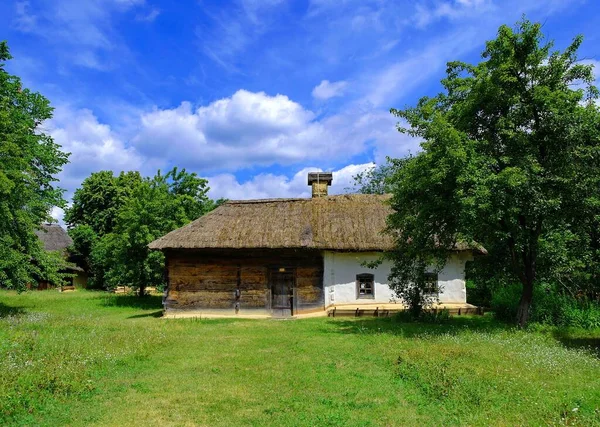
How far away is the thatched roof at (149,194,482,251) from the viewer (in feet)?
60.4

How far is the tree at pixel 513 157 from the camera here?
1091 centimetres

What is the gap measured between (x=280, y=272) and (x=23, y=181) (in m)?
10.2

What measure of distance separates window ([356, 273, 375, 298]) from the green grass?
6.39 metres

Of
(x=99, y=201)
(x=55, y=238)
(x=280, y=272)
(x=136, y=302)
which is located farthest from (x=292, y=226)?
(x=55, y=238)

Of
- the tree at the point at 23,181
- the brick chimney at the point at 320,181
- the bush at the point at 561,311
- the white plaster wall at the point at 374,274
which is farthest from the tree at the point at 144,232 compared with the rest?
the bush at the point at 561,311

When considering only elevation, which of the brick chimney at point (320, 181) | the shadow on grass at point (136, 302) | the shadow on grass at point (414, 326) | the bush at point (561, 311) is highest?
the brick chimney at point (320, 181)

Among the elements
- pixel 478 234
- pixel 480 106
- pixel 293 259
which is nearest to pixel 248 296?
pixel 293 259

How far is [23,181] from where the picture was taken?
52.4ft

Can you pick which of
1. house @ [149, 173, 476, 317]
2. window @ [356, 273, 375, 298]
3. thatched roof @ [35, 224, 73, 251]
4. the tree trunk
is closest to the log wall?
house @ [149, 173, 476, 317]

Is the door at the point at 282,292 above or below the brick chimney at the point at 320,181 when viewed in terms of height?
below

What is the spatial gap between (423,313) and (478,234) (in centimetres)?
390

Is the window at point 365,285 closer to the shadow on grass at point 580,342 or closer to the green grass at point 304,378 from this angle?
the green grass at point 304,378

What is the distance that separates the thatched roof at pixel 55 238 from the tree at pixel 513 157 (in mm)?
36232

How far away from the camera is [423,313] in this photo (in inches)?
584
